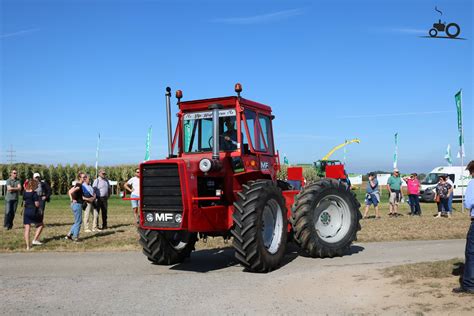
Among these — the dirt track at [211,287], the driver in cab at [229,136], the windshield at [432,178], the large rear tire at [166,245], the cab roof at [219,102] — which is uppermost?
the cab roof at [219,102]

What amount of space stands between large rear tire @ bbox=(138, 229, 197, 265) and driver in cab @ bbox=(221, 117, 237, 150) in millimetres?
1897

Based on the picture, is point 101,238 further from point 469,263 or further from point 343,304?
point 469,263

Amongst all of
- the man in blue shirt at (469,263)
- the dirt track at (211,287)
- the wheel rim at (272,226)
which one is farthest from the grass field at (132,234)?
A: the man in blue shirt at (469,263)

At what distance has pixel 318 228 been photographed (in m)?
10.9

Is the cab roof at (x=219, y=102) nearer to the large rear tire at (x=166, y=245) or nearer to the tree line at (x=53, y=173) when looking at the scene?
the large rear tire at (x=166, y=245)

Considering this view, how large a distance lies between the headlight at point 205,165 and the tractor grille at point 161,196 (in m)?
0.41

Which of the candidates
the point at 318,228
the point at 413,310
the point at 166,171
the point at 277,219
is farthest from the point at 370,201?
the point at 413,310

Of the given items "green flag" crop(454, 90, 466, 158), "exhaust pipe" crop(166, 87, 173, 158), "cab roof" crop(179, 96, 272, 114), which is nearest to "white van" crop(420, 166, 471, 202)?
"green flag" crop(454, 90, 466, 158)

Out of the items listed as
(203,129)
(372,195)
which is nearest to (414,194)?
(372,195)

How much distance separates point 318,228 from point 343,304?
4.18 metres

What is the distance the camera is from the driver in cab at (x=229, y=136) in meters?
9.71

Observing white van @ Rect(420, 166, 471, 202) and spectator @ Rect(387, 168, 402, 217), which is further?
white van @ Rect(420, 166, 471, 202)

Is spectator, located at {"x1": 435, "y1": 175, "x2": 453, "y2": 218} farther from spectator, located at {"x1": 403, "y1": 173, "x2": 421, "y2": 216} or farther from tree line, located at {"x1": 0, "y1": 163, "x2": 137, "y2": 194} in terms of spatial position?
tree line, located at {"x1": 0, "y1": 163, "x2": 137, "y2": 194}

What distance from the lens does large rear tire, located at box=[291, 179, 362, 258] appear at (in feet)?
33.1
